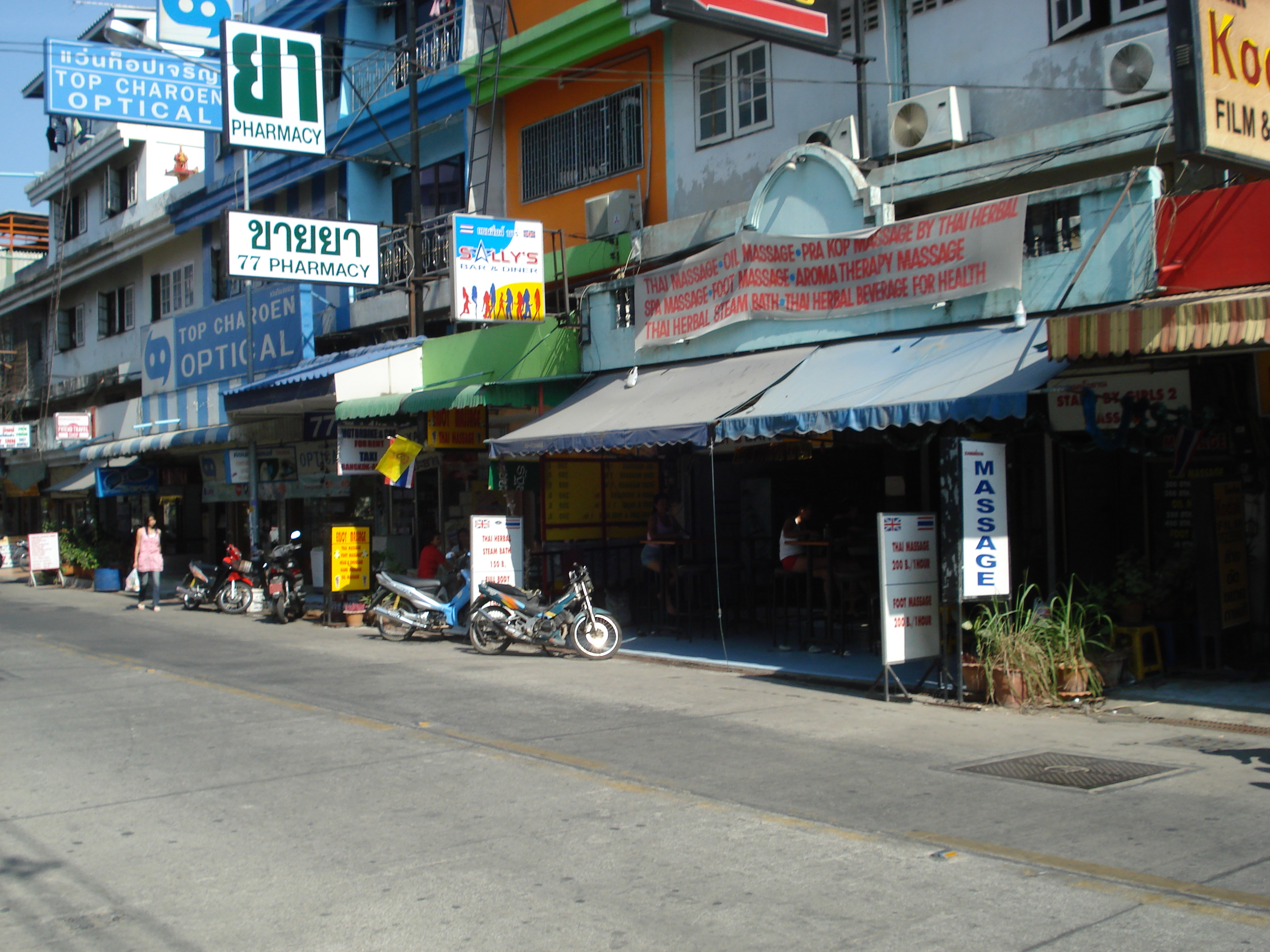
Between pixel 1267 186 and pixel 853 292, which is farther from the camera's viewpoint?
pixel 853 292

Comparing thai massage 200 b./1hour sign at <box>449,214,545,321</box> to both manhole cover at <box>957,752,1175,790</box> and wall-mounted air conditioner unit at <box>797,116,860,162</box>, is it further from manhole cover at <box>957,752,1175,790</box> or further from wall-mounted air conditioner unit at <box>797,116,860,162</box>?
manhole cover at <box>957,752,1175,790</box>

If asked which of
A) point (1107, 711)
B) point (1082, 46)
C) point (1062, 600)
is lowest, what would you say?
point (1107, 711)

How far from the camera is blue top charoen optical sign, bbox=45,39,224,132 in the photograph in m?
15.9

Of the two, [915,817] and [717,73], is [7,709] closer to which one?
[915,817]

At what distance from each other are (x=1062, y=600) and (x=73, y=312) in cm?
3392

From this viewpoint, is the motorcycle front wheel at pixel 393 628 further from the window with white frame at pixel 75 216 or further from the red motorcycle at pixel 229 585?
the window with white frame at pixel 75 216

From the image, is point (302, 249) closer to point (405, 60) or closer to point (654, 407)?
point (405, 60)

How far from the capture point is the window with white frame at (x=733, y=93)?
50.5ft

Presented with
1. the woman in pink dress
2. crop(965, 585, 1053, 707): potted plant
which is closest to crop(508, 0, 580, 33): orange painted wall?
the woman in pink dress

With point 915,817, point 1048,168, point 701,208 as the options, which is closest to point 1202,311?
point 1048,168

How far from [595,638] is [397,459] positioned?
5.46 metres

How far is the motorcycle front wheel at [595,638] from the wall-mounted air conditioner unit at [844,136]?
6.21 metres

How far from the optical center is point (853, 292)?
12.8m

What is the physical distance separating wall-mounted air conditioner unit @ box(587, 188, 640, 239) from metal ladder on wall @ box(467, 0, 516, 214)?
8.48ft
